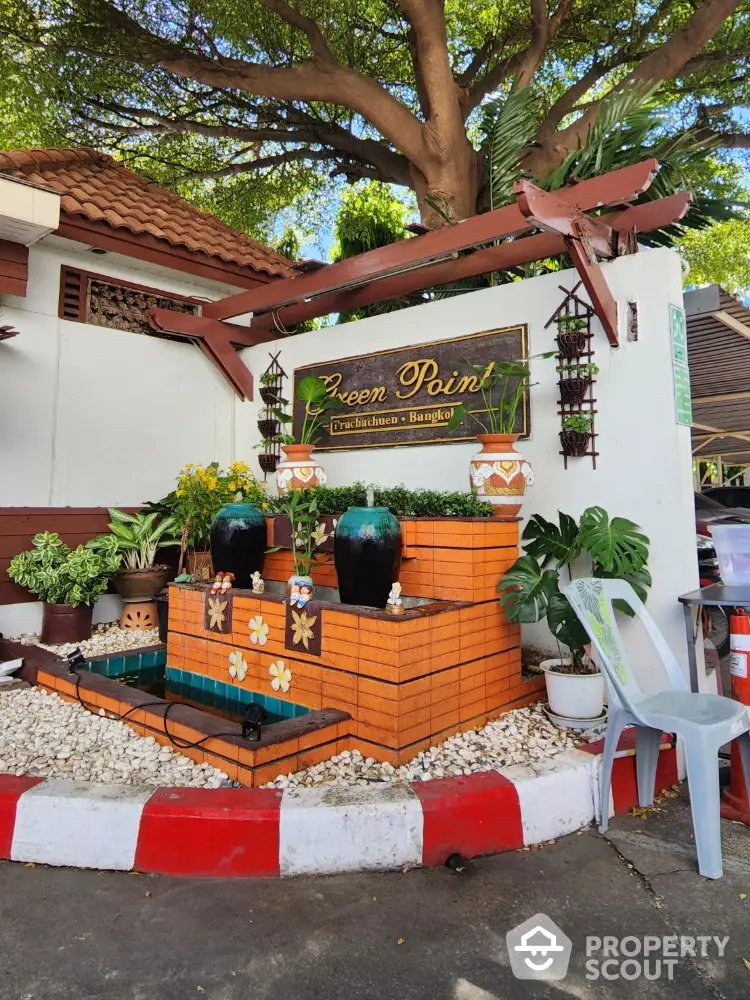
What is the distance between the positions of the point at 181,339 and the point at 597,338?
460cm

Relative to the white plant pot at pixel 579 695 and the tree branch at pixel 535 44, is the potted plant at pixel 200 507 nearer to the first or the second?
the white plant pot at pixel 579 695

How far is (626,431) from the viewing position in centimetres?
409

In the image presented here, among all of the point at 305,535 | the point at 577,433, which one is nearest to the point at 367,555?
the point at 305,535

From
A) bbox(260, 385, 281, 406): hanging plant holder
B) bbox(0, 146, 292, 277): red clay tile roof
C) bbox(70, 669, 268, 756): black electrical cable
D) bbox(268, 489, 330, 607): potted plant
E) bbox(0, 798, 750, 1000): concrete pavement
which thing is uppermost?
bbox(0, 146, 292, 277): red clay tile roof

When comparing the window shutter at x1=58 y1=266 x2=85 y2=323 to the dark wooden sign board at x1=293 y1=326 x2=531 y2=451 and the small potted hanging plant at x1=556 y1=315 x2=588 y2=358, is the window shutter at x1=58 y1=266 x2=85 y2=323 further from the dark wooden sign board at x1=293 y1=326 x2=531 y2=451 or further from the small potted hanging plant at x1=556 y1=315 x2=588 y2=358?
the small potted hanging plant at x1=556 y1=315 x2=588 y2=358

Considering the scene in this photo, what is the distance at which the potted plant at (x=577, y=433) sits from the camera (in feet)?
13.9

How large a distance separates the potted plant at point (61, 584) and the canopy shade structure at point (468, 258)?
8.64 ft

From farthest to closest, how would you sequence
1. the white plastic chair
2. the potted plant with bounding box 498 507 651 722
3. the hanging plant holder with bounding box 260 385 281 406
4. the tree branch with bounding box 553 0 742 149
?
the tree branch with bounding box 553 0 742 149 → the hanging plant holder with bounding box 260 385 281 406 → the potted plant with bounding box 498 507 651 722 → the white plastic chair

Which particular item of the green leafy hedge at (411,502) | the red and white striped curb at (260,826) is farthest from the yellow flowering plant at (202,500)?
the red and white striped curb at (260,826)

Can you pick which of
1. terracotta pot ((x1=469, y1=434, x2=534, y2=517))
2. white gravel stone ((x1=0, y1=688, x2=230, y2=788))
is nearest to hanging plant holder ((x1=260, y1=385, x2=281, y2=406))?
terracotta pot ((x1=469, y1=434, x2=534, y2=517))

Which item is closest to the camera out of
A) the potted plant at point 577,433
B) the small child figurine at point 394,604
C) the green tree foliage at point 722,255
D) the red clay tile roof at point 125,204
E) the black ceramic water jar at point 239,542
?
the small child figurine at point 394,604

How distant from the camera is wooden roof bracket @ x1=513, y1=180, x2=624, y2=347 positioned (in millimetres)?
3512

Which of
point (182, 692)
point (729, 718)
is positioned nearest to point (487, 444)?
point (729, 718)

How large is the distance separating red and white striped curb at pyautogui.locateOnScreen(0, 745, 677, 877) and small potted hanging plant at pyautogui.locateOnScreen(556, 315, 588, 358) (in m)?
2.94
